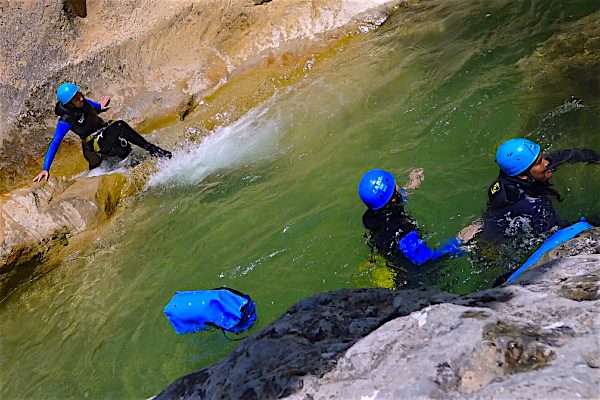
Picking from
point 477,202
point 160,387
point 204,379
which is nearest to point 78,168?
point 160,387

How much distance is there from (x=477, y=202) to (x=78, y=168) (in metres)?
6.91

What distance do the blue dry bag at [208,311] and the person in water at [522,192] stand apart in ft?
7.13

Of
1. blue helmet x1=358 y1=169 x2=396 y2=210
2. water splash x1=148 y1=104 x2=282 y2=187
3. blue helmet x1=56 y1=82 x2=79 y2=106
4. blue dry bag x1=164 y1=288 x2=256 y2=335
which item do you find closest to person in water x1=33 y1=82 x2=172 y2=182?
blue helmet x1=56 y1=82 x2=79 y2=106

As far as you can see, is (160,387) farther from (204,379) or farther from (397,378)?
(397,378)

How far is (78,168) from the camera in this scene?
955 centimetres

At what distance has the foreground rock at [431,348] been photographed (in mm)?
1953

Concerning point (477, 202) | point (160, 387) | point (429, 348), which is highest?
point (429, 348)

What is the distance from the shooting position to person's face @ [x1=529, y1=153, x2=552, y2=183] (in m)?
4.33

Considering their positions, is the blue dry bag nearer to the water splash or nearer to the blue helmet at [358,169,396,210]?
the blue helmet at [358,169,396,210]

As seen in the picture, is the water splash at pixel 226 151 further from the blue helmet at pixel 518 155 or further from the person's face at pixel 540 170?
the person's face at pixel 540 170

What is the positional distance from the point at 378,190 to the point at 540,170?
1266 millimetres

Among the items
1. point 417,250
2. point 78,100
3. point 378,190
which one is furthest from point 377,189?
point 78,100

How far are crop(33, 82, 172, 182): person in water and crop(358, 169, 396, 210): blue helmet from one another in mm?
4800

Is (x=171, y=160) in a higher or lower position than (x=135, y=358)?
higher
